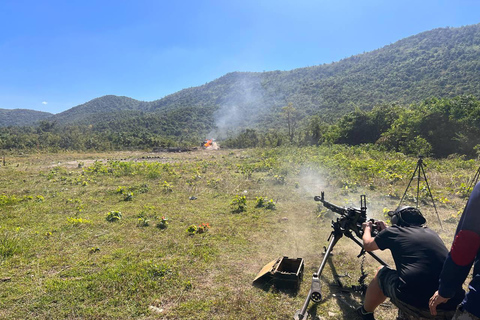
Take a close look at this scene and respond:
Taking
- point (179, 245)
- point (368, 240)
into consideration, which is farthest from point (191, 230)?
point (368, 240)

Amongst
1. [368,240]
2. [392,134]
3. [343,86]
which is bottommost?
[368,240]

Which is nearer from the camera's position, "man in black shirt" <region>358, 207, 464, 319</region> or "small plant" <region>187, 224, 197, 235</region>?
"man in black shirt" <region>358, 207, 464, 319</region>

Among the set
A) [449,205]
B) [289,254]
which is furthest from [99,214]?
[449,205]

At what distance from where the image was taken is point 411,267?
93.0 inches

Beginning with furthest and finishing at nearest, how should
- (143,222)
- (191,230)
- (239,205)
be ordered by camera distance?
(239,205), (143,222), (191,230)

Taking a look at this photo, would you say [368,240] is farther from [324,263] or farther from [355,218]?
[324,263]

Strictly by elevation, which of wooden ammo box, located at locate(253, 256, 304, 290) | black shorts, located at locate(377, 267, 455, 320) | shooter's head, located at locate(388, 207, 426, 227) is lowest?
wooden ammo box, located at locate(253, 256, 304, 290)

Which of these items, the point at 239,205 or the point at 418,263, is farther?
the point at 239,205

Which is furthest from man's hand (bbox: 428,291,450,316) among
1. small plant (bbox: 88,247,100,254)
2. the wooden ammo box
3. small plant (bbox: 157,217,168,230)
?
small plant (bbox: 157,217,168,230)

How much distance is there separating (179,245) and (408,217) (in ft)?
14.9

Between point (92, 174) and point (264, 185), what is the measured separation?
429 inches

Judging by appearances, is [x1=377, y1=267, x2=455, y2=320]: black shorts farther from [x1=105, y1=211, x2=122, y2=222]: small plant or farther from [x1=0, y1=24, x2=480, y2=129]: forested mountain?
[x1=0, y1=24, x2=480, y2=129]: forested mountain

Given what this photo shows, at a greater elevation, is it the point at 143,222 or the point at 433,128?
the point at 433,128

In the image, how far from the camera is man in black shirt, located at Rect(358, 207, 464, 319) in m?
2.25
